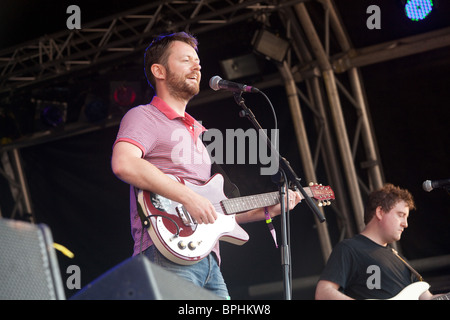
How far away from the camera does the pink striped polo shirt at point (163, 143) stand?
263 centimetres

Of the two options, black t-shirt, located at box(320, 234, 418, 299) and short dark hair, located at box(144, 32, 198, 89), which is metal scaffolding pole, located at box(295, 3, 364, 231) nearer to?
black t-shirt, located at box(320, 234, 418, 299)

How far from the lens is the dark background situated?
573 cm

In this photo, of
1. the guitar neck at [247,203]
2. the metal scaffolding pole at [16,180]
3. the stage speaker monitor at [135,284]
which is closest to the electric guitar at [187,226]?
the guitar neck at [247,203]

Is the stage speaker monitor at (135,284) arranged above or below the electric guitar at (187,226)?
below

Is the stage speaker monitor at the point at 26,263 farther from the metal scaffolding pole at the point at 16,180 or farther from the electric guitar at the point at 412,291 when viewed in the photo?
the metal scaffolding pole at the point at 16,180

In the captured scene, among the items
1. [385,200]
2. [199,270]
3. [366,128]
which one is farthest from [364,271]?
[366,128]

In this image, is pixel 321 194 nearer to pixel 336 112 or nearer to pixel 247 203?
pixel 247 203

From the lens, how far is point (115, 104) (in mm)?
6594

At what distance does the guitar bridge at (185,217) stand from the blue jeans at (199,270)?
0.58ft

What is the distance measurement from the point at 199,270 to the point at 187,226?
21 cm

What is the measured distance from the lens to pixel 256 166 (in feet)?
21.2

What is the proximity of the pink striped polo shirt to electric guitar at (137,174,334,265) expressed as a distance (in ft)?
0.22

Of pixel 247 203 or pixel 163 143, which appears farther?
pixel 247 203
